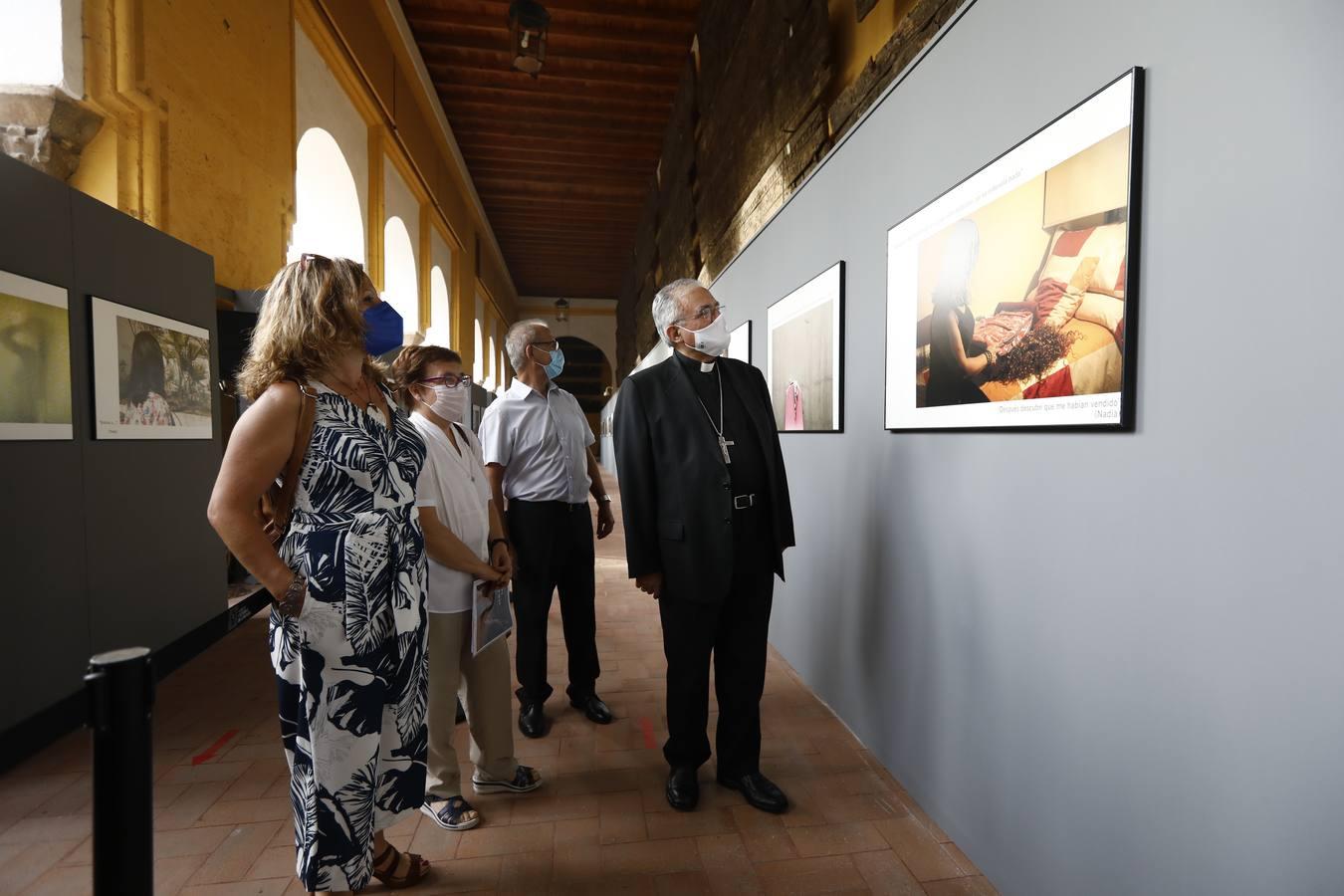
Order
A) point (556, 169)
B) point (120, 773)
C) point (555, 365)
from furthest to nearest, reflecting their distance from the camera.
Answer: point (556, 169), point (555, 365), point (120, 773)

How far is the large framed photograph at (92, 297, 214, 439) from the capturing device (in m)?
2.89

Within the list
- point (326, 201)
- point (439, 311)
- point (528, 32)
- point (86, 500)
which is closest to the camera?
point (86, 500)

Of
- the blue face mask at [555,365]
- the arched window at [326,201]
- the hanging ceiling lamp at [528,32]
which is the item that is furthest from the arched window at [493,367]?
the blue face mask at [555,365]

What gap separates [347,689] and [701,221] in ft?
20.0

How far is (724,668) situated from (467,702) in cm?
97

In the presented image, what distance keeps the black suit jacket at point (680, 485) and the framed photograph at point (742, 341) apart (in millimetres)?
2236

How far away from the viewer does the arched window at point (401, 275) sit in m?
8.44

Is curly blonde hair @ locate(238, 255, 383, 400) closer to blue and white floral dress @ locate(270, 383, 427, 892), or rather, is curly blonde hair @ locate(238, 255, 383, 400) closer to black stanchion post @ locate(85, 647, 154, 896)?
blue and white floral dress @ locate(270, 383, 427, 892)

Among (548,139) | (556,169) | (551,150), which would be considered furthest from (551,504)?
(556,169)

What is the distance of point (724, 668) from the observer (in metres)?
2.51

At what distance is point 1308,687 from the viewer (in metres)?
1.09

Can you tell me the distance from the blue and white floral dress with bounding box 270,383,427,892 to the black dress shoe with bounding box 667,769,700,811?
1.12 meters

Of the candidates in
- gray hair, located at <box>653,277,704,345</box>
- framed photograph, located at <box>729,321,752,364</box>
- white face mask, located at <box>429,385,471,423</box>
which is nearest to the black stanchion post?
white face mask, located at <box>429,385,471,423</box>

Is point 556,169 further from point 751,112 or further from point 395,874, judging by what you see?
point 395,874
